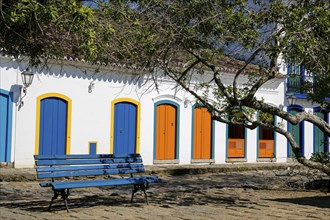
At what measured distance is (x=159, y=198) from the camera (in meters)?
11.0

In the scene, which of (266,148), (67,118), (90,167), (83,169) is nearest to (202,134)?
(266,148)

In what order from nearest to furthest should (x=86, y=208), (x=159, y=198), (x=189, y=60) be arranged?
1. (x=86, y=208)
2. (x=189, y=60)
3. (x=159, y=198)

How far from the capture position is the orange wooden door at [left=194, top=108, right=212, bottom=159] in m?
19.9

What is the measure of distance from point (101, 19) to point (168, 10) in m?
2.57

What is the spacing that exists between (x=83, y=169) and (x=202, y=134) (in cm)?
1102

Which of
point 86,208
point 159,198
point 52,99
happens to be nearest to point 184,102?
point 52,99

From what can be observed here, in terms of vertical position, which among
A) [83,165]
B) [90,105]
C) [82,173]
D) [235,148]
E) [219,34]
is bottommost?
[82,173]

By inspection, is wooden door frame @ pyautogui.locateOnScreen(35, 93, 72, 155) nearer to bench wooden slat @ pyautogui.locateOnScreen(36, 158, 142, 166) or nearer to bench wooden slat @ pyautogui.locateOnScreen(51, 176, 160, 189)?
bench wooden slat @ pyautogui.locateOnScreen(36, 158, 142, 166)

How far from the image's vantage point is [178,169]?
17.4 m

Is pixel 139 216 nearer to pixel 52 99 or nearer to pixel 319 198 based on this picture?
pixel 319 198

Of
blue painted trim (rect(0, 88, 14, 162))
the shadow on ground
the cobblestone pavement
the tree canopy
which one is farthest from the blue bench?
blue painted trim (rect(0, 88, 14, 162))

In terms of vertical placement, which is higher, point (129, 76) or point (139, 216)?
point (129, 76)

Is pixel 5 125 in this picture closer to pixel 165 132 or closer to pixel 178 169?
pixel 178 169

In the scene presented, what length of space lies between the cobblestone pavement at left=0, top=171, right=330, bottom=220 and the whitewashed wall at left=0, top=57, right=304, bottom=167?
2407mm
